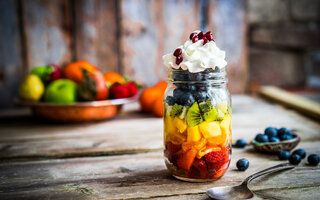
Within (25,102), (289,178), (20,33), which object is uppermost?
(20,33)

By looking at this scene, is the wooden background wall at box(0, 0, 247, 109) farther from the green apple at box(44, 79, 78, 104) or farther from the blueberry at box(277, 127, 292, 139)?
the blueberry at box(277, 127, 292, 139)

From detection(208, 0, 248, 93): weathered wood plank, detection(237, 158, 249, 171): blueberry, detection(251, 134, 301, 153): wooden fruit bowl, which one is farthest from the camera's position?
detection(208, 0, 248, 93): weathered wood plank

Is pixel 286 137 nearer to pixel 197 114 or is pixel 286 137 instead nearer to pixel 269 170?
pixel 269 170

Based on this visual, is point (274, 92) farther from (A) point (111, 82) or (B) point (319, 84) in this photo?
(A) point (111, 82)

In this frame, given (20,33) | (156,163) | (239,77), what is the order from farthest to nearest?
(239,77), (20,33), (156,163)

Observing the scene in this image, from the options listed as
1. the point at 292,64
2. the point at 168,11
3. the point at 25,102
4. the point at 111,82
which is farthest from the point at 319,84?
the point at 25,102

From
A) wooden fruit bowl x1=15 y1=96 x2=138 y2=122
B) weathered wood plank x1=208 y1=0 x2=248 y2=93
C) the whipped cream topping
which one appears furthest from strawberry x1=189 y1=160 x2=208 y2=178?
weathered wood plank x1=208 y1=0 x2=248 y2=93

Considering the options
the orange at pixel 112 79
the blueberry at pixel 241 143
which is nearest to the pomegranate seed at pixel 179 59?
the blueberry at pixel 241 143
